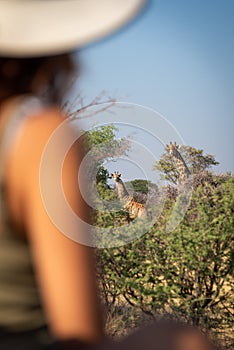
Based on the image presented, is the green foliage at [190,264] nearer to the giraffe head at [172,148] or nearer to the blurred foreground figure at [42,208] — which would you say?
the giraffe head at [172,148]

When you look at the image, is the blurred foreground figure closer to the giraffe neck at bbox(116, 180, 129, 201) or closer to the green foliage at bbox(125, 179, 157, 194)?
the green foliage at bbox(125, 179, 157, 194)

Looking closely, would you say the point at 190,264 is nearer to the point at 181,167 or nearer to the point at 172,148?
the point at 181,167

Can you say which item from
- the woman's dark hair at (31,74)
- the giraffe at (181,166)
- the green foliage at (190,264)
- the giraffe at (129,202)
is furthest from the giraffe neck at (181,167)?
the woman's dark hair at (31,74)

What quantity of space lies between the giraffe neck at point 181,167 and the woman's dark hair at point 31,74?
4.70 meters

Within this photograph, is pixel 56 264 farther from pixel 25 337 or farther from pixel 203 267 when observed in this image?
pixel 203 267

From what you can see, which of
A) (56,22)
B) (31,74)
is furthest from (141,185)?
(56,22)

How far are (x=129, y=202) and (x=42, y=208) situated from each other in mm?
4939

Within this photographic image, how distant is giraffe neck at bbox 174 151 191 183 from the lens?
6188 mm

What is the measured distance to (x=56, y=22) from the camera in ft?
4.34

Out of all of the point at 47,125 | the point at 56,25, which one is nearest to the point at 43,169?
the point at 47,125

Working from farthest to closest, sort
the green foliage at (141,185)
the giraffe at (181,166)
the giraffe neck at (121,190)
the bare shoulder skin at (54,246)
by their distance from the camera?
the giraffe neck at (121,190) → the giraffe at (181,166) → the green foliage at (141,185) → the bare shoulder skin at (54,246)

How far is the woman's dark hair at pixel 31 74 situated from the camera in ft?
4.71

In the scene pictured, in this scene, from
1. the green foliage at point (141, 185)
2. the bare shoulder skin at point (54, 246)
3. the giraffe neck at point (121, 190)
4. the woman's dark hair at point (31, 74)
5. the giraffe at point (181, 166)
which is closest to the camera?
the bare shoulder skin at point (54, 246)

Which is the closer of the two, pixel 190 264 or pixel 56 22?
pixel 56 22
